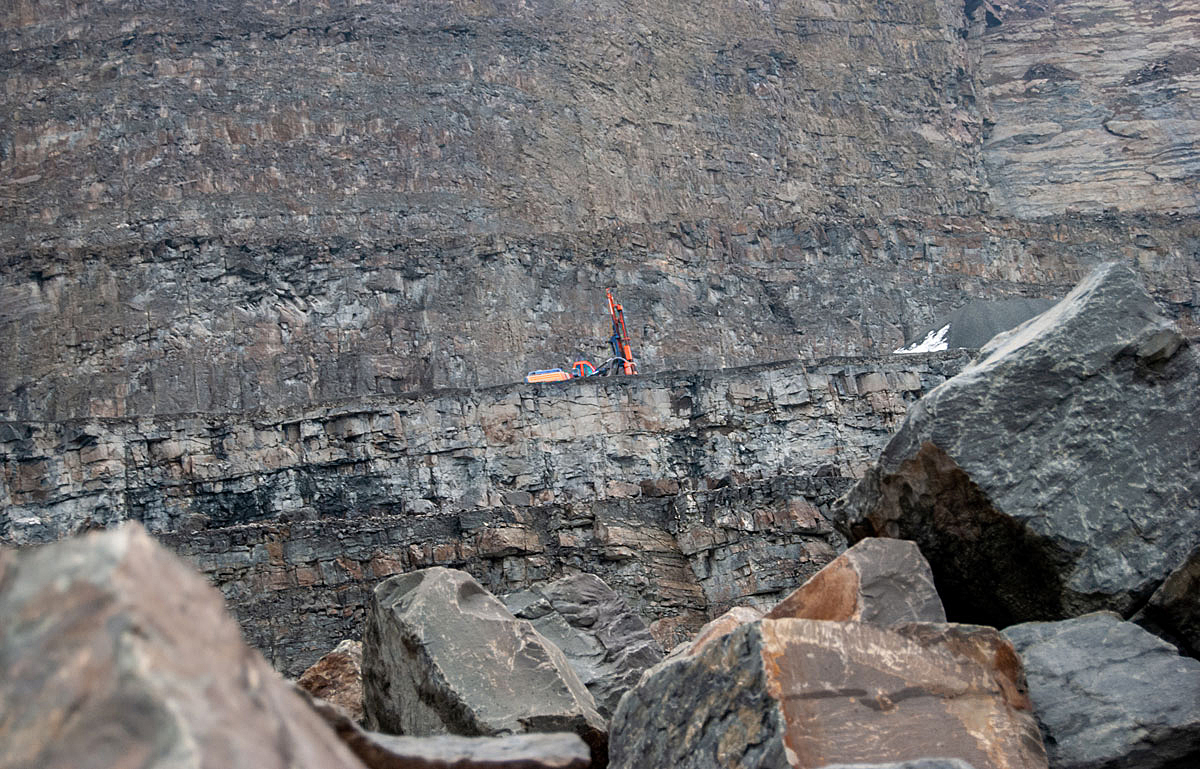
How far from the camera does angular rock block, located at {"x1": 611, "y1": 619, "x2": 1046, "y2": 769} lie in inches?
193

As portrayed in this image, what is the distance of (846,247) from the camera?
32688 mm

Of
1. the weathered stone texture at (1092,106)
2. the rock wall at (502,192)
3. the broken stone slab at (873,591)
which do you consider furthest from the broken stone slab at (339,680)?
the weathered stone texture at (1092,106)

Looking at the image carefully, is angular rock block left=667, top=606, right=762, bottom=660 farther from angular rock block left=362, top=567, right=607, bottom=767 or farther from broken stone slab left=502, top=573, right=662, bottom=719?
broken stone slab left=502, top=573, right=662, bottom=719

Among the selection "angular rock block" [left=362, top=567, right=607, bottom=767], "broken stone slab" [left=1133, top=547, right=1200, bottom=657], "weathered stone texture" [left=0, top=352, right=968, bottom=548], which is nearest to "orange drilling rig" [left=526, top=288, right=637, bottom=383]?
"weathered stone texture" [left=0, top=352, right=968, bottom=548]

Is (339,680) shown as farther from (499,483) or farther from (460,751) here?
(499,483)

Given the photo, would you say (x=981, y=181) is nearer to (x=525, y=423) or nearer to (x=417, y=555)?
(x=525, y=423)

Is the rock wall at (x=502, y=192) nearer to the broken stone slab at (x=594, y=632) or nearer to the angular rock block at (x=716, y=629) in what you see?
the broken stone slab at (x=594, y=632)

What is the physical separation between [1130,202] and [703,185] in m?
13.2

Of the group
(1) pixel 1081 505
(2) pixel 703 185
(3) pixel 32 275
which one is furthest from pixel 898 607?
(2) pixel 703 185

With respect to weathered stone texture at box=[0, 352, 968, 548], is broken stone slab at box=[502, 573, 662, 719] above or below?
below

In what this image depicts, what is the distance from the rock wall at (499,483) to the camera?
46.9ft

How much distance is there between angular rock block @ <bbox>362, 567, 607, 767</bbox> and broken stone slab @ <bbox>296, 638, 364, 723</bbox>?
0.47m

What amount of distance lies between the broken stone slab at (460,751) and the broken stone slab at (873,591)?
246 cm

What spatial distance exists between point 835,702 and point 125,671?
3.22 meters
